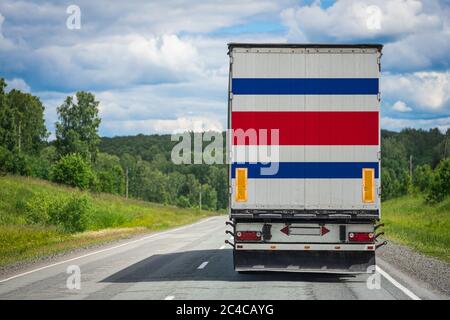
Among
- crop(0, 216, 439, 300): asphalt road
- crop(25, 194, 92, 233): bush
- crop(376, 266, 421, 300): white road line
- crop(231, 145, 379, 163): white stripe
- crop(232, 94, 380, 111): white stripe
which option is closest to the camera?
crop(376, 266, 421, 300): white road line

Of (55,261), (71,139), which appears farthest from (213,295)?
(71,139)

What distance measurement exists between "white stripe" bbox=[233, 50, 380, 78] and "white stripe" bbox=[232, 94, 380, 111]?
42 cm

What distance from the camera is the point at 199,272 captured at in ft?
49.7

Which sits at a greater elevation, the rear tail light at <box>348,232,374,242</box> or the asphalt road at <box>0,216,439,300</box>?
the rear tail light at <box>348,232,374,242</box>

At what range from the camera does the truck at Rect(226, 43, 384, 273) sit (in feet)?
42.1

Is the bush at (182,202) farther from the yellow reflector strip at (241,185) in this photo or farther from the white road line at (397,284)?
the yellow reflector strip at (241,185)

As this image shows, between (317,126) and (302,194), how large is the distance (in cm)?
135

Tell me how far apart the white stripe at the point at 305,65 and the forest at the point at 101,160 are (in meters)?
49.3

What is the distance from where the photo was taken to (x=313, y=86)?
13039mm

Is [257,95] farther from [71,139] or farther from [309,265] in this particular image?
[71,139]

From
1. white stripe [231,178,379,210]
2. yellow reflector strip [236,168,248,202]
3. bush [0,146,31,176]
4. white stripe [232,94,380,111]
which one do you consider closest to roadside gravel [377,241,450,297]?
white stripe [231,178,379,210]

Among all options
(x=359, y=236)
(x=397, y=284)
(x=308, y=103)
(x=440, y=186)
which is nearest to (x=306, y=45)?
(x=308, y=103)

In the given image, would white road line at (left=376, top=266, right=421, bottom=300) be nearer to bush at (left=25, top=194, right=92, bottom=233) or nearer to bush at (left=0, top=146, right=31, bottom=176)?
bush at (left=25, top=194, right=92, bottom=233)

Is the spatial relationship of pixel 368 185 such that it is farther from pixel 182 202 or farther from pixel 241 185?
pixel 182 202
